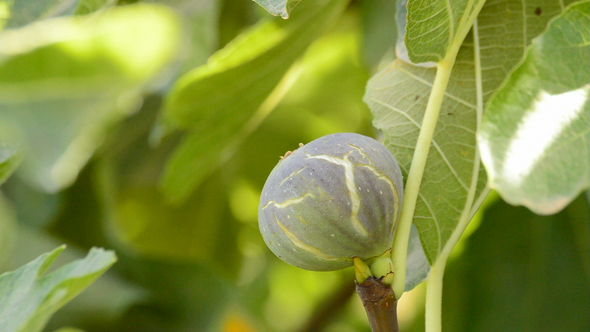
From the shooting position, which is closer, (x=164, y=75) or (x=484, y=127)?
(x=484, y=127)

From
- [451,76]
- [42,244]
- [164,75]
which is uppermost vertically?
[451,76]

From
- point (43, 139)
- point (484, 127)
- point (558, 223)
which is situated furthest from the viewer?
point (43, 139)

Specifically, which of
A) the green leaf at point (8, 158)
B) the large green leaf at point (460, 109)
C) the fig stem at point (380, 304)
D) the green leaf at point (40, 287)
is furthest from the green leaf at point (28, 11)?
the fig stem at point (380, 304)

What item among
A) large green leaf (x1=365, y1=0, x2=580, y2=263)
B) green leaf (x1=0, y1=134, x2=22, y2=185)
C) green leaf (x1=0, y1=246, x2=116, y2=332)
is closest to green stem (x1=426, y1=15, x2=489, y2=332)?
large green leaf (x1=365, y1=0, x2=580, y2=263)

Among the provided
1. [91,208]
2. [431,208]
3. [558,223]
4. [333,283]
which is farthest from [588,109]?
[91,208]

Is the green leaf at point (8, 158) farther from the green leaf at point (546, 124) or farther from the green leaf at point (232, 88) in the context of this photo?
the green leaf at point (546, 124)

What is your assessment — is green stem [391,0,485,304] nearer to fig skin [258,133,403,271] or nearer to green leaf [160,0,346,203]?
fig skin [258,133,403,271]

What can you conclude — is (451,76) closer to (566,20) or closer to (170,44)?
(566,20)
